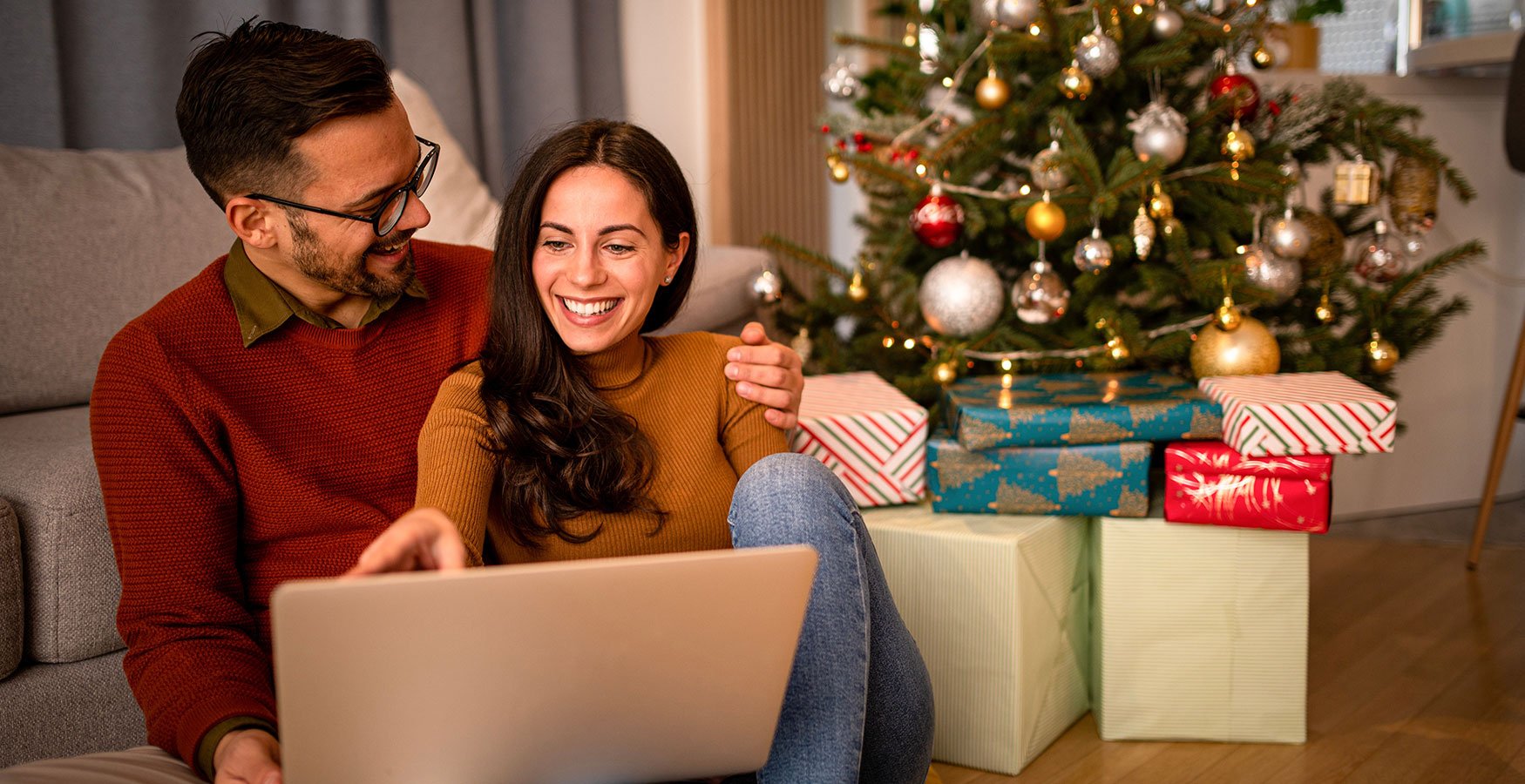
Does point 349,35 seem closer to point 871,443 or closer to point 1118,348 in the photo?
point 871,443

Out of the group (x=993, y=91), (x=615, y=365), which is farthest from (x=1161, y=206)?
(x=615, y=365)

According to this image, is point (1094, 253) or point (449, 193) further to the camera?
point (449, 193)

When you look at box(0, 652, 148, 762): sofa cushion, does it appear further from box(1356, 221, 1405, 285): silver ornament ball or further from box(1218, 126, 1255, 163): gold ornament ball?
box(1356, 221, 1405, 285): silver ornament ball

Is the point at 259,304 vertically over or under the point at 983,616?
over

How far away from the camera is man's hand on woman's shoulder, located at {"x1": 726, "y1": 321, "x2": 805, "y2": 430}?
1146 mm

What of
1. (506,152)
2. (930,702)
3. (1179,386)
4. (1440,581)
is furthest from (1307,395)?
(506,152)

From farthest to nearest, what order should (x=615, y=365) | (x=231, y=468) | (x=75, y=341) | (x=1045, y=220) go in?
(x=1045, y=220) < (x=75, y=341) < (x=615, y=365) < (x=231, y=468)

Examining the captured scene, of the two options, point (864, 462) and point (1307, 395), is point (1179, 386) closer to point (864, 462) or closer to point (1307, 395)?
point (1307, 395)

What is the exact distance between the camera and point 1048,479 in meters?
1.42

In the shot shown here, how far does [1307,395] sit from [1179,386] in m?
0.17

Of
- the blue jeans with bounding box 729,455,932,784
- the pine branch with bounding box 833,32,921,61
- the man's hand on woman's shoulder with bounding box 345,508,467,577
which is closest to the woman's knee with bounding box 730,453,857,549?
the blue jeans with bounding box 729,455,932,784

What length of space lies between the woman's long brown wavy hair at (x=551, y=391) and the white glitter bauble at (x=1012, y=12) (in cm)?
73

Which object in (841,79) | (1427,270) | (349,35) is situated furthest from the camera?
(349,35)

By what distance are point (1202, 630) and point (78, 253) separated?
4.97 feet
